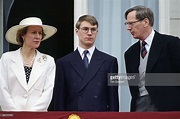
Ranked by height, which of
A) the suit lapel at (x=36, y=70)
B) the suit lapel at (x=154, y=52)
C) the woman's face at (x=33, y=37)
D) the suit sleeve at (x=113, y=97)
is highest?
the woman's face at (x=33, y=37)

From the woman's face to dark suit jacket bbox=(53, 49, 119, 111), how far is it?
33 centimetres

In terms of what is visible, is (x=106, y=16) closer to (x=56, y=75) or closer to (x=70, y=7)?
(x=70, y=7)

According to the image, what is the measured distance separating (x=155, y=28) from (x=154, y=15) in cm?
19

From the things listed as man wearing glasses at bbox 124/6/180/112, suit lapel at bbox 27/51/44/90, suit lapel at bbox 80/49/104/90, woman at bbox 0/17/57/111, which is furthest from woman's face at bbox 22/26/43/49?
man wearing glasses at bbox 124/6/180/112

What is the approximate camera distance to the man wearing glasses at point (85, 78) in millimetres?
5727

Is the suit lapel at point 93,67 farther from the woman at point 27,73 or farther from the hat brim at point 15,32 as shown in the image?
the hat brim at point 15,32

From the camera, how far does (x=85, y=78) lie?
5773mm

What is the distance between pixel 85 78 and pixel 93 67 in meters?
0.15

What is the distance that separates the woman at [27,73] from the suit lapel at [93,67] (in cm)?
37

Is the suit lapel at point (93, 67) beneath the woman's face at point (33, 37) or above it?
beneath

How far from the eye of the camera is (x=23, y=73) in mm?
5770

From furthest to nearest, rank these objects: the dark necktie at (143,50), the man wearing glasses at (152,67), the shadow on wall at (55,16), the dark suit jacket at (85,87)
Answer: the shadow on wall at (55,16) → the dark necktie at (143,50) → the man wearing glasses at (152,67) → the dark suit jacket at (85,87)

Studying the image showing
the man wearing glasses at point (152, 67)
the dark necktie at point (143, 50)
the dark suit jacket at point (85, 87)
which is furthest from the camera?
the dark necktie at point (143, 50)

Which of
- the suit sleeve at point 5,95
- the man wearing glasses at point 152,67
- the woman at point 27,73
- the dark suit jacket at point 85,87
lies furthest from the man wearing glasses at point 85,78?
the suit sleeve at point 5,95
